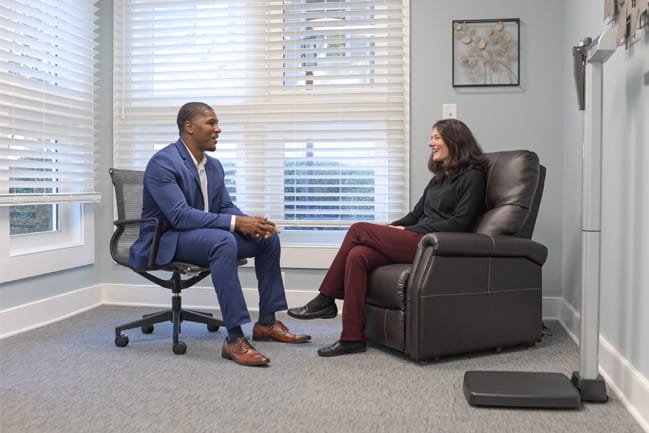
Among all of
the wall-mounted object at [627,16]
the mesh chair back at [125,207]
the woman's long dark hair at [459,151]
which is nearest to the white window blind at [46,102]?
the mesh chair back at [125,207]

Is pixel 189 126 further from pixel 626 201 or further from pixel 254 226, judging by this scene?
pixel 626 201

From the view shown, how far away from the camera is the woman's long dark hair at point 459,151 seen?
Answer: 299 centimetres

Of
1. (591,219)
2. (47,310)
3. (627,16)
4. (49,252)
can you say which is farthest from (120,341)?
(627,16)

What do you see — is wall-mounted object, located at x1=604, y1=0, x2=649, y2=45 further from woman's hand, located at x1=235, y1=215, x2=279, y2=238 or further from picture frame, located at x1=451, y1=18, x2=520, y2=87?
woman's hand, located at x1=235, y1=215, x2=279, y2=238

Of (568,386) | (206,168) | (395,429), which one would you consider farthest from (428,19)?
(395,429)

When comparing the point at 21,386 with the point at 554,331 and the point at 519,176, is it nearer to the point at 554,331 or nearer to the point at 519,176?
the point at 519,176

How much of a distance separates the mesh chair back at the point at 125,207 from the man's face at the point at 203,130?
0.45m

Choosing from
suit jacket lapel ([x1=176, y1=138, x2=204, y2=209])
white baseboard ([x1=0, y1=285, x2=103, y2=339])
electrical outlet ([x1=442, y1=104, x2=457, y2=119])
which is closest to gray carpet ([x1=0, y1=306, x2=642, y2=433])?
white baseboard ([x1=0, y1=285, x2=103, y2=339])

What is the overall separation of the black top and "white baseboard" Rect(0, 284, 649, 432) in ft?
2.63

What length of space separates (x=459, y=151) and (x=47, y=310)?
99.1 inches

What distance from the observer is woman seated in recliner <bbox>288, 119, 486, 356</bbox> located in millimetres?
2781

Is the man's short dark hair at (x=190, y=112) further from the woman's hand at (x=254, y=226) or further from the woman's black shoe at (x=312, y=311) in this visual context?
the woman's black shoe at (x=312, y=311)

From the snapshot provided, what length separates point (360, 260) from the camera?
9.20 feet

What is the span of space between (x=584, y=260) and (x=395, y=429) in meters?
0.91
